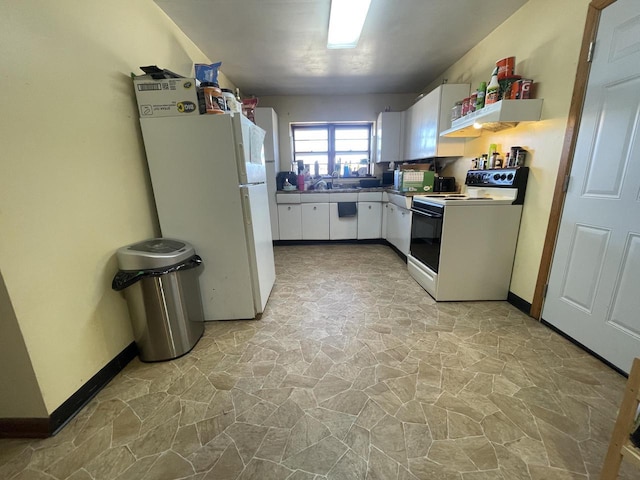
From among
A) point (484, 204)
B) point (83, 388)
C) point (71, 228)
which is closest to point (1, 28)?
point (71, 228)

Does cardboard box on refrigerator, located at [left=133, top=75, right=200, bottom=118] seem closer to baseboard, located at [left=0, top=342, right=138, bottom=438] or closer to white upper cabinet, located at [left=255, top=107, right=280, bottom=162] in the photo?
baseboard, located at [left=0, top=342, right=138, bottom=438]

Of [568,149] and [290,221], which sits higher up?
[568,149]

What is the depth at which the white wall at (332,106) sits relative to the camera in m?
4.36

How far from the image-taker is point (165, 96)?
5.60ft

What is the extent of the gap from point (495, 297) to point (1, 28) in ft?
11.3

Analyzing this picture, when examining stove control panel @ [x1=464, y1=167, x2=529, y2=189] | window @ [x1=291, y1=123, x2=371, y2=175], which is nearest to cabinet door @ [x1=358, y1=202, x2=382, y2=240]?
window @ [x1=291, y1=123, x2=371, y2=175]

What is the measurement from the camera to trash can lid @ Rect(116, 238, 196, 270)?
1.50 metres

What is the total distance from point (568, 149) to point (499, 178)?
0.57 m

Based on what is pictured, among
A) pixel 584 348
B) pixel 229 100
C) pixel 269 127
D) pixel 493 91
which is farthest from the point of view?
pixel 269 127

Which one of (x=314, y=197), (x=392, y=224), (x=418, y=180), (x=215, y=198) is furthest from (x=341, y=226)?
(x=215, y=198)

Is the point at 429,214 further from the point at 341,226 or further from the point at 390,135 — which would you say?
the point at 390,135

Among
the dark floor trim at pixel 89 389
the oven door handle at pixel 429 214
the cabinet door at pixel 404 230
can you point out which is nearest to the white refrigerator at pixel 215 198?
the dark floor trim at pixel 89 389

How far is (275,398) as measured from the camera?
1.35m

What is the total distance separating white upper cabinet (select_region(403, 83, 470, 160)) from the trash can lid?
115 inches
